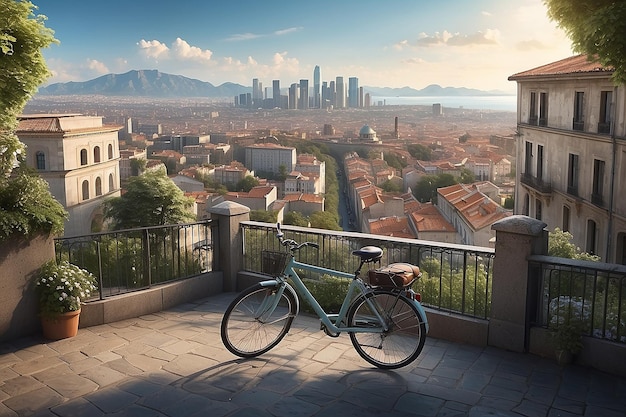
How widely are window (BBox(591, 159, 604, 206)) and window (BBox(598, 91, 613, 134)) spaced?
1.65m

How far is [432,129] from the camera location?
199 metres

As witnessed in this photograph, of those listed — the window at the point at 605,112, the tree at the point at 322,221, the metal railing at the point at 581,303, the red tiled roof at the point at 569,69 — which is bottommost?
the tree at the point at 322,221

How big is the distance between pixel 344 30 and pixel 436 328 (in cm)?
18590

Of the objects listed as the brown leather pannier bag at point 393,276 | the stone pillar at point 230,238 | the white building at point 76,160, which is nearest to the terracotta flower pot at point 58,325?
the stone pillar at point 230,238

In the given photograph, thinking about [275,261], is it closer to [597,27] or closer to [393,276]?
[393,276]

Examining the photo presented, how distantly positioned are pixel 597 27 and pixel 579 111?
26174 mm

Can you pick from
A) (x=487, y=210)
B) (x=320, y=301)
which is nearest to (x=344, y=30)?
(x=487, y=210)

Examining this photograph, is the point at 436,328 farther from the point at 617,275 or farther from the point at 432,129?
the point at 432,129

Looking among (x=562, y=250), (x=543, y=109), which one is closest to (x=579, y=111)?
(x=543, y=109)

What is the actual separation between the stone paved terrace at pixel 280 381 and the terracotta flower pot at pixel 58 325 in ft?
0.35

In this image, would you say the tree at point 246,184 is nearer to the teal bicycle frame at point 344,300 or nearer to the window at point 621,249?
the window at point 621,249

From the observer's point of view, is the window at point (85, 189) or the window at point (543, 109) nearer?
the window at point (543, 109)

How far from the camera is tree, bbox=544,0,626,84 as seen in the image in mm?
5641

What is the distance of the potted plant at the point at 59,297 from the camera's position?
5848mm
